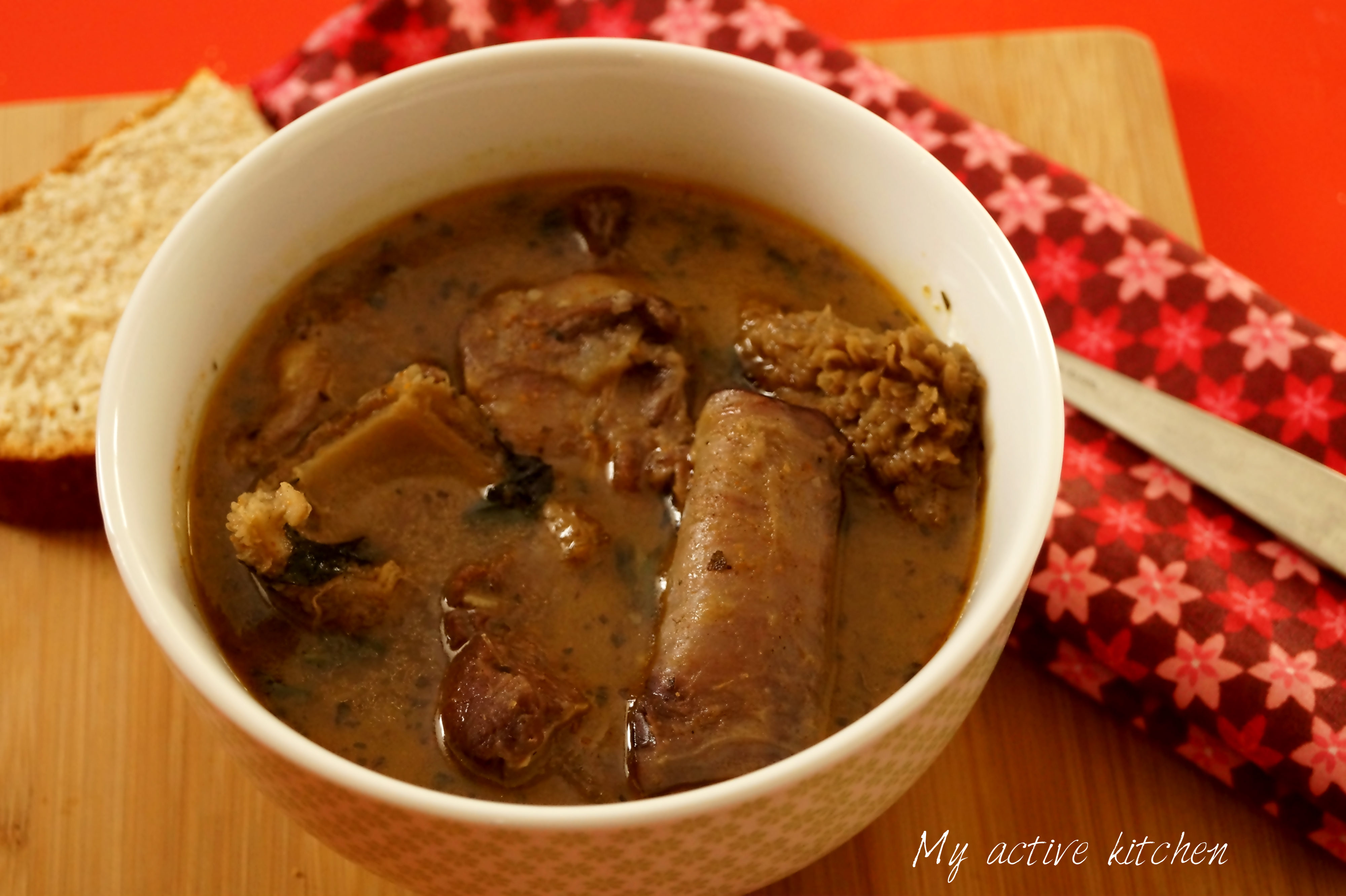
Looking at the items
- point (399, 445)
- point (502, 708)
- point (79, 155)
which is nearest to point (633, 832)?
point (502, 708)

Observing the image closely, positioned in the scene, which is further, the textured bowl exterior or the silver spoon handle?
the silver spoon handle

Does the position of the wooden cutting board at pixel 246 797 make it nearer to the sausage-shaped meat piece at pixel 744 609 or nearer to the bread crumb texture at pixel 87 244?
the bread crumb texture at pixel 87 244

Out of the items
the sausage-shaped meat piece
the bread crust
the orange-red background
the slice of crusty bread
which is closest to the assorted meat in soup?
the sausage-shaped meat piece

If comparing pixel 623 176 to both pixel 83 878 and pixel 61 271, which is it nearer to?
pixel 61 271

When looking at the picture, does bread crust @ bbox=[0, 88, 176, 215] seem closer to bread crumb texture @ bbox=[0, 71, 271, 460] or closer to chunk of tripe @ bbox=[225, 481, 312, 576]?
bread crumb texture @ bbox=[0, 71, 271, 460]

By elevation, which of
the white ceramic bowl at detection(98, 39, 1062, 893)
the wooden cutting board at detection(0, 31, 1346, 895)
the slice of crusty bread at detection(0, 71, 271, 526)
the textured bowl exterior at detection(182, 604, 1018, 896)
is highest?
the white ceramic bowl at detection(98, 39, 1062, 893)


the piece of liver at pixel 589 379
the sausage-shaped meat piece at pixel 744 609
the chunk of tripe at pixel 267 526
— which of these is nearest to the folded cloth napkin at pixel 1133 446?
the sausage-shaped meat piece at pixel 744 609

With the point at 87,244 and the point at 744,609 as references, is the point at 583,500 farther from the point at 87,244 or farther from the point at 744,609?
the point at 87,244

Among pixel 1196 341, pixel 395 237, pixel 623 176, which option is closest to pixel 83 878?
pixel 395 237
